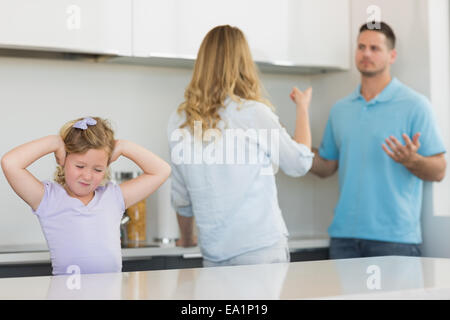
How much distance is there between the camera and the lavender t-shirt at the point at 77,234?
169 centimetres

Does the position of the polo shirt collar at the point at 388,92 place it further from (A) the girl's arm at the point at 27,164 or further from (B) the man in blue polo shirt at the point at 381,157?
(A) the girl's arm at the point at 27,164

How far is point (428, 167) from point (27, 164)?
1.41 meters

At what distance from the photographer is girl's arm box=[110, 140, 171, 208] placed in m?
1.82

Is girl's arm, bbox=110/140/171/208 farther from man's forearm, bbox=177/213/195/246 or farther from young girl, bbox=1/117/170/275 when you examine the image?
man's forearm, bbox=177/213/195/246

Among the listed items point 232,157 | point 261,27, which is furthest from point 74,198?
point 261,27

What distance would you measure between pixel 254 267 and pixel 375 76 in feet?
4.60

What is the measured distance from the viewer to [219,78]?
2027 mm

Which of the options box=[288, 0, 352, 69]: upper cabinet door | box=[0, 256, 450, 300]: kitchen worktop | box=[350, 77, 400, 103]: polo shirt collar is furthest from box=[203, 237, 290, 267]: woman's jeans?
box=[288, 0, 352, 69]: upper cabinet door

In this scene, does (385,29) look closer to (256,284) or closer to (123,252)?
(123,252)

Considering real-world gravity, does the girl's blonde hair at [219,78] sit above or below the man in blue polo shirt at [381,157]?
above

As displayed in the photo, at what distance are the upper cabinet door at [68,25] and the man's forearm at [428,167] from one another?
1059mm

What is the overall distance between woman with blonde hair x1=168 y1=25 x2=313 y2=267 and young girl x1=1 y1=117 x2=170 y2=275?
318mm

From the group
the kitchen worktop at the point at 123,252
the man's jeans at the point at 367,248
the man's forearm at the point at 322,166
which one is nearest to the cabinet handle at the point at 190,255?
the kitchen worktop at the point at 123,252

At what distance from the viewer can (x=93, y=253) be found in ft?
5.56
